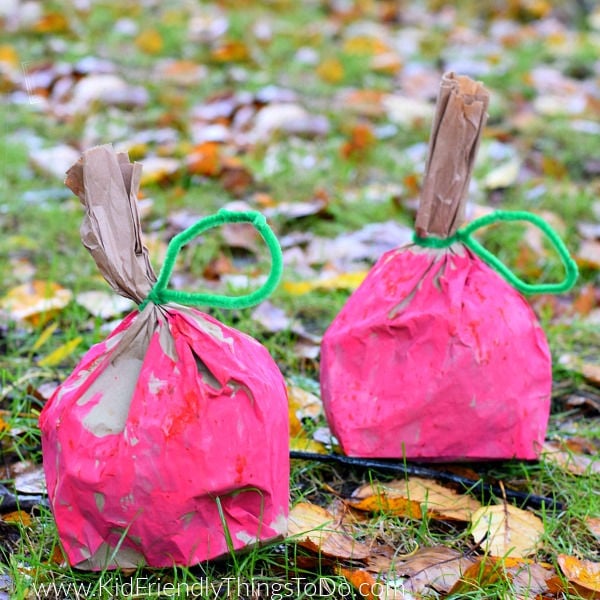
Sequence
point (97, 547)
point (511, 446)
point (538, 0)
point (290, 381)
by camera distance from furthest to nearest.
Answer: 1. point (538, 0)
2. point (290, 381)
3. point (511, 446)
4. point (97, 547)

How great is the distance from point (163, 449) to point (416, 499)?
0.44 m

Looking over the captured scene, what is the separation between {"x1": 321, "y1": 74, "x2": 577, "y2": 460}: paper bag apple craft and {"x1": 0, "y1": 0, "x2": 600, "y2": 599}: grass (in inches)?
3.9

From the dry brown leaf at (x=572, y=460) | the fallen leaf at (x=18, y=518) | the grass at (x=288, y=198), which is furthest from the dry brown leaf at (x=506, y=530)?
the fallen leaf at (x=18, y=518)

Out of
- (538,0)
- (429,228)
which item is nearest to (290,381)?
(429,228)

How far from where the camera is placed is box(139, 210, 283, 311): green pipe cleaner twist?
1.17 metres

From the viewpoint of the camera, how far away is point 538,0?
5125 millimetres

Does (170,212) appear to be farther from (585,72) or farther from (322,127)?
(585,72)

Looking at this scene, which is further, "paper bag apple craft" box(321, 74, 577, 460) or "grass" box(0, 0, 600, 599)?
"paper bag apple craft" box(321, 74, 577, 460)

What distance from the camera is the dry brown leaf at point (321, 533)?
1242mm

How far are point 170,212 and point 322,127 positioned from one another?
2.77 feet

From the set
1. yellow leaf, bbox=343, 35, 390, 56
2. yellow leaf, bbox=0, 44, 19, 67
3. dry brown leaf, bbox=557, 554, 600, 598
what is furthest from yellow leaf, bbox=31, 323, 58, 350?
yellow leaf, bbox=343, 35, 390, 56

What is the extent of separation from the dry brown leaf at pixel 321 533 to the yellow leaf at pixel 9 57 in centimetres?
293

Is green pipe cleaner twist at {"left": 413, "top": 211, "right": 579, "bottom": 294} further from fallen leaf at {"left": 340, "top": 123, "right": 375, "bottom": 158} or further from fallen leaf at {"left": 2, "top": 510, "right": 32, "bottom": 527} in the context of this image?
fallen leaf at {"left": 340, "top": 123, "right": 375, "bottom": 158}

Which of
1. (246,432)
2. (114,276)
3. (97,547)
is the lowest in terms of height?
(97,547)
